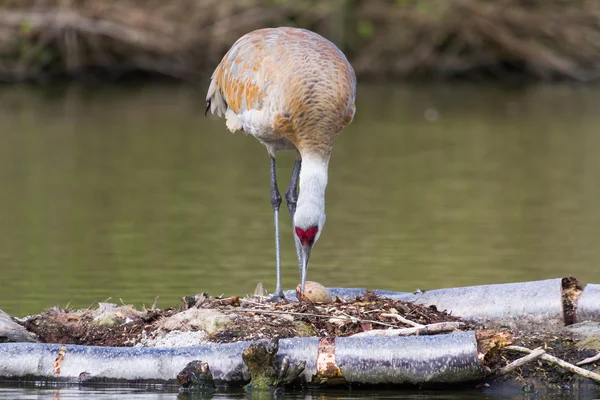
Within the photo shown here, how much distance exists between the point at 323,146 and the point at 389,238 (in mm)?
4871

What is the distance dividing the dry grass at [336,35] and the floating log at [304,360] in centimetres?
A: 2059

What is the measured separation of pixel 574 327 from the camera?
850 centimetres

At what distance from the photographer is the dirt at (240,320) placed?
26.7 feet

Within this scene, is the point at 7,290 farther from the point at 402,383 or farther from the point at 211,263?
the point at 402,383

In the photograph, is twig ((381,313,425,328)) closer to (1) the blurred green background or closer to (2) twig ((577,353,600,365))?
(2) twig ((577,353,600,365))

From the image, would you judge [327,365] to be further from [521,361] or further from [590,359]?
[590,359]

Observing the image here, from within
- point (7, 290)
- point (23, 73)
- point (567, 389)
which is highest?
point (23, 73)

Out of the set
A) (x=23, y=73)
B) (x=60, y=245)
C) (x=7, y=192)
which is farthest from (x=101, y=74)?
(x=60, y=245)

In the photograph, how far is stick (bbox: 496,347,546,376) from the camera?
24.9 ft

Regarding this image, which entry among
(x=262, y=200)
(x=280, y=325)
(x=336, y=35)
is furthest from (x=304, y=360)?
(x=336, y=35)

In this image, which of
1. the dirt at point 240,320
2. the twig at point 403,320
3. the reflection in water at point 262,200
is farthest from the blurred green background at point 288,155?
the twig at point 403,320

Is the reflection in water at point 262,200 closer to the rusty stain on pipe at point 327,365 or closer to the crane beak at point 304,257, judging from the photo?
the crane beak at point 304,257

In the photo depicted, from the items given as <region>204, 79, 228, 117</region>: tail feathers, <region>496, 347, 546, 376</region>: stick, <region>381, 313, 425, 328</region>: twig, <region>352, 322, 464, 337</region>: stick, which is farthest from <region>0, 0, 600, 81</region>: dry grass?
<region>496, 347, 546, 376</region>: stick

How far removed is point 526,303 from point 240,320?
1936 millimetres
